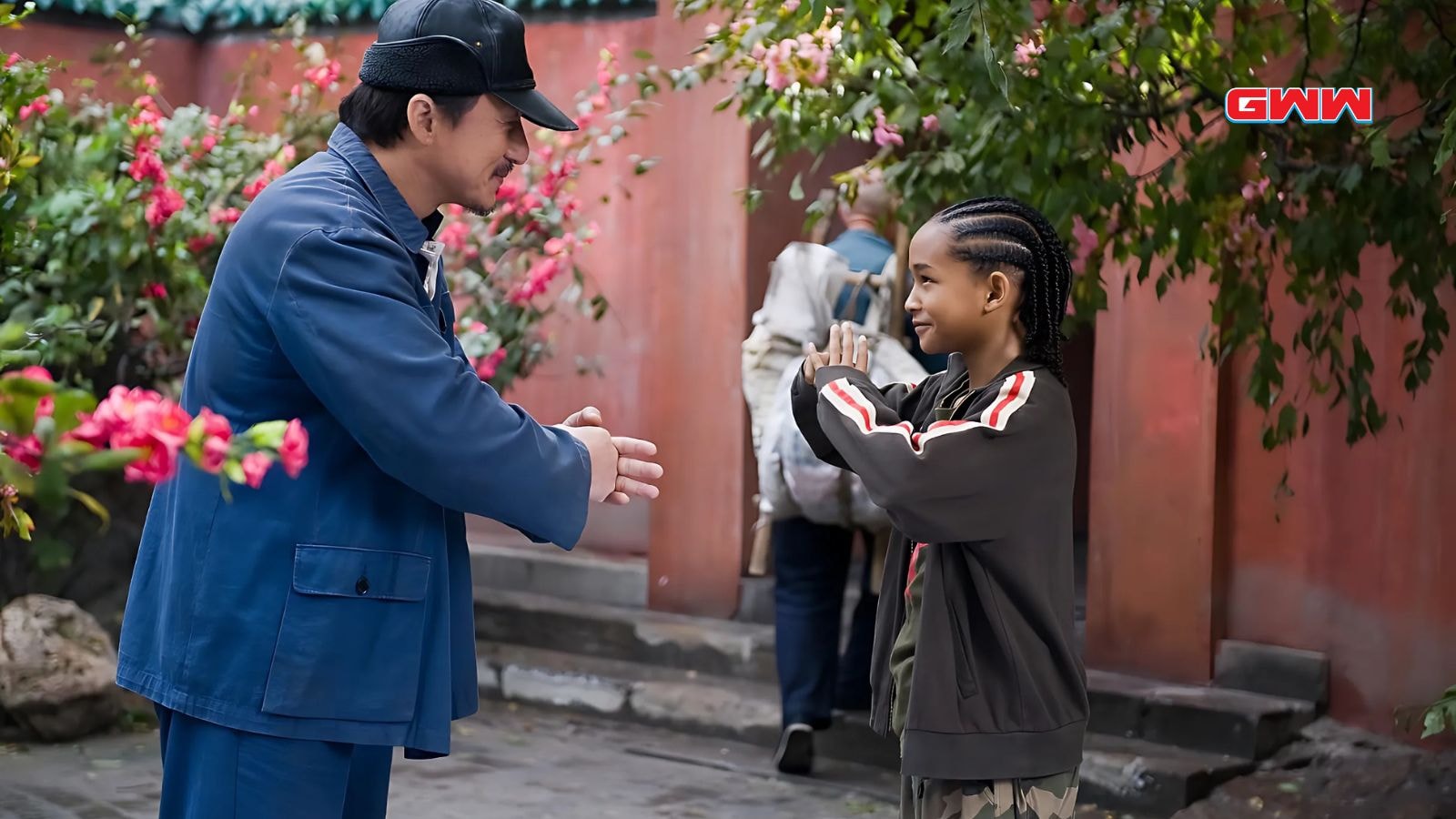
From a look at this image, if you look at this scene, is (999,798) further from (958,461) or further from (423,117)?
(423,117)

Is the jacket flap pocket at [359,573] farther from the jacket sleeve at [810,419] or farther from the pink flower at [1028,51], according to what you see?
the pink flower at [1028,51]

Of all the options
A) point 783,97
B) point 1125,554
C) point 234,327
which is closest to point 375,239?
point 234,327

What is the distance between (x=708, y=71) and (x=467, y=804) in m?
2.55

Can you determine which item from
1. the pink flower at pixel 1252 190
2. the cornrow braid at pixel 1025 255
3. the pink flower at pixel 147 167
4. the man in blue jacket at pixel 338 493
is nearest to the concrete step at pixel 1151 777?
the pink flower at pixel 1252 190

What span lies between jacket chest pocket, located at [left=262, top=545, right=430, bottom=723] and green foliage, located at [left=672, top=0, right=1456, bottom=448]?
84.2 inches

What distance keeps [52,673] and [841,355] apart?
13.6 feet

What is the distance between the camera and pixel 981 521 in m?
2.88

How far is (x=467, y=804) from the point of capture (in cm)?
547

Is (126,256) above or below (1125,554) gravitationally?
above

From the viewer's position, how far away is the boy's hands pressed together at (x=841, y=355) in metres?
3.12

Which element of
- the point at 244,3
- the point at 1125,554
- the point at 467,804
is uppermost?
the point at 244,3

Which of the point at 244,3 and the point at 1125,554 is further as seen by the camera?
the point at 244,3

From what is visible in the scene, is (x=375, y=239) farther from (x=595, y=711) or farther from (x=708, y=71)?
(x=595, y=711)

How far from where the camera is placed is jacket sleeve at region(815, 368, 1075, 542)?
9.36 feet
